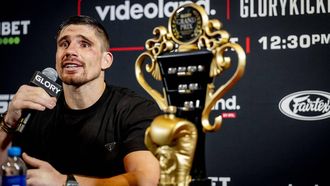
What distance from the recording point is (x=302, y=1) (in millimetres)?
2361

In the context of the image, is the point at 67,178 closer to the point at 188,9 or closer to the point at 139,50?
the point at 188,9

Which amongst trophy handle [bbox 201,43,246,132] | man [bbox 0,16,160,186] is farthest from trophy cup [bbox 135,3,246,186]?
man [bbox 0,16,160,186]

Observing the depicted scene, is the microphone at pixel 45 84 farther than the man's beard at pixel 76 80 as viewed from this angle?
No

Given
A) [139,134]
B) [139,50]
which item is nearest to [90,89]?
[139,134]

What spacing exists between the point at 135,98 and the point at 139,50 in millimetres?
663

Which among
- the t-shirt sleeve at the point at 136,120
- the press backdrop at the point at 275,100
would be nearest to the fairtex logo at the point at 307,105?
the press backdrop at the point at 275,100

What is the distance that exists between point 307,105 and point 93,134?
3.21ft

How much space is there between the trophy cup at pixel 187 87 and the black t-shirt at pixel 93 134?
67 cm

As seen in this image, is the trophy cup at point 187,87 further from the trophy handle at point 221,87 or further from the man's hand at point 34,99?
the man's hand at point 34,99

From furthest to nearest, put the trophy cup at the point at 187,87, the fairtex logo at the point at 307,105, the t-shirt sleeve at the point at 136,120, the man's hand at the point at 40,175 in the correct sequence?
the fairtex logo at the point at 307,105, the t-shirt sleeve at the point at 136,120, the man's hand at the point at 40,175, the trophy cup at the point at 187,87

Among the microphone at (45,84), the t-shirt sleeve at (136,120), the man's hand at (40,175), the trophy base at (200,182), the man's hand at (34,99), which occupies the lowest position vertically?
the man's hand at (40,175)

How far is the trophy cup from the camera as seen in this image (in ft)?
3.58

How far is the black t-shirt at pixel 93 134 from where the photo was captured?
6.21ft

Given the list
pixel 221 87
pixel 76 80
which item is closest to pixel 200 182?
pixel 221 87
